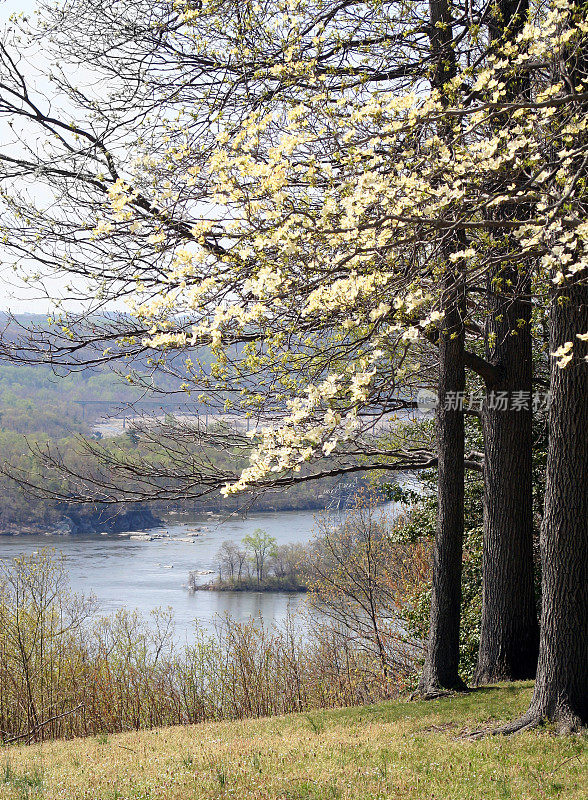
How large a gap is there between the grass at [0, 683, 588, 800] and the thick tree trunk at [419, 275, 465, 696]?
0.66 m

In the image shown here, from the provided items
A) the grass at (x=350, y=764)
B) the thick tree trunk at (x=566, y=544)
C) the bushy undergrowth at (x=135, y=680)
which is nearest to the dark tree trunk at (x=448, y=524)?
the grass at (x=350, y=764)

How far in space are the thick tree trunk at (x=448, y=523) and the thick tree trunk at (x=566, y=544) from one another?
222 cm

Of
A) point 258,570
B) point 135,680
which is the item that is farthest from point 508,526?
point 258,570

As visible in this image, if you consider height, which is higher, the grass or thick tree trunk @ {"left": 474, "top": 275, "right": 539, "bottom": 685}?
thick tree trunk @ {"left": 474, "top": 275, "right": 539, "bottom": 685}

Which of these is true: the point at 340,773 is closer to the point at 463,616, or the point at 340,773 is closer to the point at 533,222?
the point at 533,222

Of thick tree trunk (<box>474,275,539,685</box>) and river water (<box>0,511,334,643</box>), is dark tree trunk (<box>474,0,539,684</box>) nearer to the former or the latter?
thick tree trunk (<box>474,275,539,685</box>)

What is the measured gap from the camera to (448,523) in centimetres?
777

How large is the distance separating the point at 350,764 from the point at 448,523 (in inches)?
129

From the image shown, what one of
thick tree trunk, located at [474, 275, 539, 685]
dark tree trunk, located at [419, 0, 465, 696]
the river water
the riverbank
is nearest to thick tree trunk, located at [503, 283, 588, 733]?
thick tree trunk, located at [474, 275, 539, 685]

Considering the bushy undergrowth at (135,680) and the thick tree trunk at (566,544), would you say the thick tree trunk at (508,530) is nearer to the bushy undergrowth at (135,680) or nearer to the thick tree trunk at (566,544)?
the thick tree trunk at (566,544)

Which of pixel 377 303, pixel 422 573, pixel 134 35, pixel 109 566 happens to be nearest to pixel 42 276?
pixel 134 35

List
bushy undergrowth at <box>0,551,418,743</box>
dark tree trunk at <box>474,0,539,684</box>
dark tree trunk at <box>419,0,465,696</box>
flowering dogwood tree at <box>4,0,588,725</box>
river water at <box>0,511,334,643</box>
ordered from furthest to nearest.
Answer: river water at <box>0,511,334,643</box> → bushy undergrowth at <box>0,551,418,743</box> → dark tree trunk at <box>419,0,465,696</box> → dark tree trunk at <box>474,0,539,684</box> → flowering dogwood tree at <box>4,0,588,725</box>

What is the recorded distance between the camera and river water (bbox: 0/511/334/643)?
35656 millimetres

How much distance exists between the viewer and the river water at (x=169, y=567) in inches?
1404
